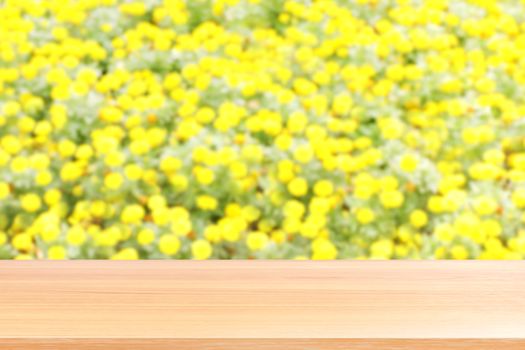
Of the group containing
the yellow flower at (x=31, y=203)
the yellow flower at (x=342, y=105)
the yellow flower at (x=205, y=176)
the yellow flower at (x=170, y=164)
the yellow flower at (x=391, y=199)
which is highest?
the yellow flower at (x=342, y=105)

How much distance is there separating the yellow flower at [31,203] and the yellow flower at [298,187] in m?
0.60

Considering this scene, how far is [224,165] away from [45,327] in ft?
3.07

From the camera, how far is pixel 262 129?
6.68 feet

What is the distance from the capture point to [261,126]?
203cm

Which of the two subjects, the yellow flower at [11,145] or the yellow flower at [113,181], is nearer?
the yellow flower at [113,181]

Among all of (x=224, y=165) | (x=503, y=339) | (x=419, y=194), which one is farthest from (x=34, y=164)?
(x=503, y=339)

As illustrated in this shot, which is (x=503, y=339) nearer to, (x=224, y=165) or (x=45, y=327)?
(x=45, y=327)

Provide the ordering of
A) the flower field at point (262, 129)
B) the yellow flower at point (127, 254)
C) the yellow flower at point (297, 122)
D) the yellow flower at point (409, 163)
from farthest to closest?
1. the yellow flower at point (297, 122)
2. the yellow flower at point (409, 163)
3. the flower field at point (262, 129)
4. the yellow flower at point (127, 254)

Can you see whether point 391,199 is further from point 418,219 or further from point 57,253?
point 57,253

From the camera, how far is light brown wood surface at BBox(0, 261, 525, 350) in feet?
3.30

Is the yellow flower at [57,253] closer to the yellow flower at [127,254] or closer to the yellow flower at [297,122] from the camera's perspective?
the yellow flower at [127,254]

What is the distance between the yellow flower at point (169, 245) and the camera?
1.74 meters

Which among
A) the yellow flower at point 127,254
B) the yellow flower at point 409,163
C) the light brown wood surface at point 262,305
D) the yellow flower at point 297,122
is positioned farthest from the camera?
the yellow flower at point 297,122

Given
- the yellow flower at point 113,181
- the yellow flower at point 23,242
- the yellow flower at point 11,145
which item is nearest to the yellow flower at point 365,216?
the yellow flower at point 113,181
